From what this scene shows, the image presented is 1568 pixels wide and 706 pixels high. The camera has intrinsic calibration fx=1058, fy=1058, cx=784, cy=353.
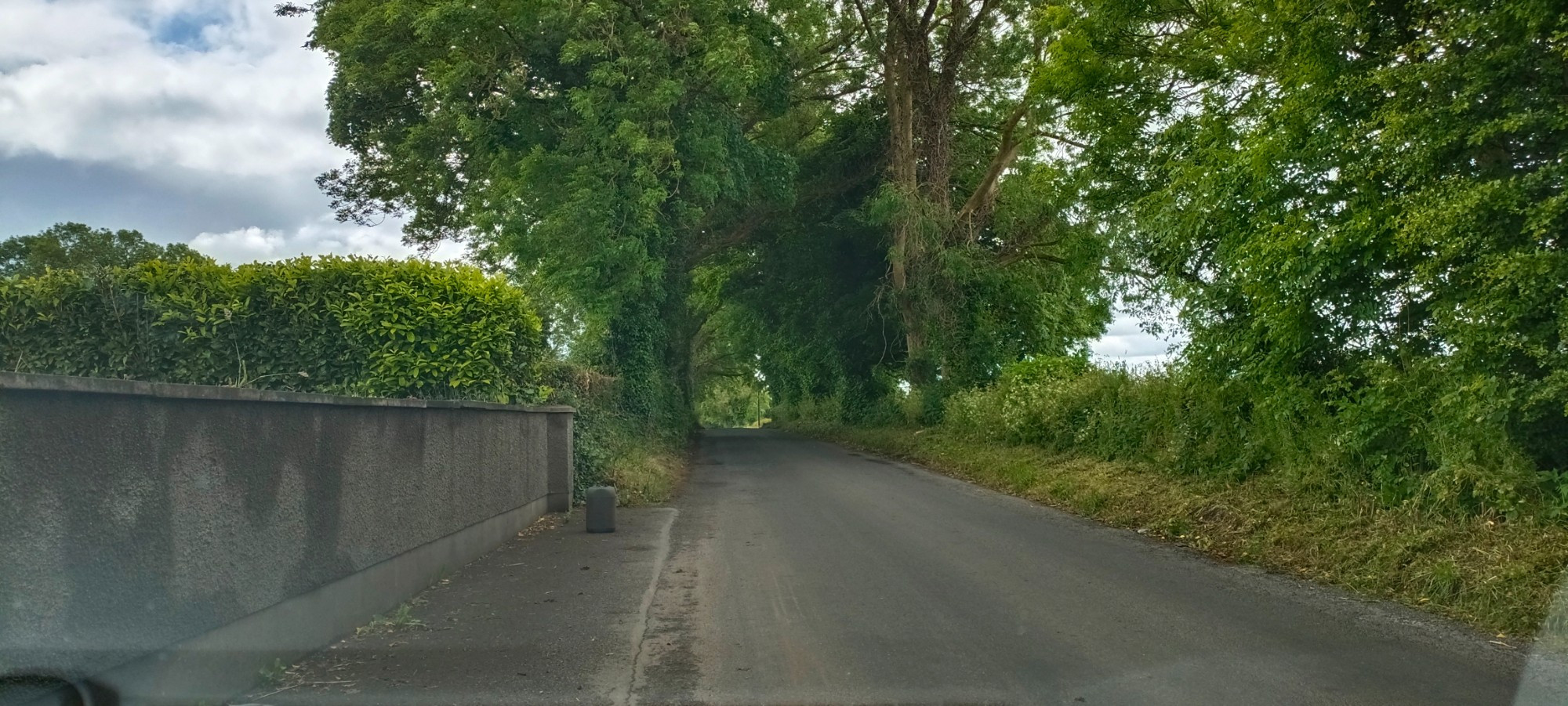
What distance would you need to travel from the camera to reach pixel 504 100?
829 inches

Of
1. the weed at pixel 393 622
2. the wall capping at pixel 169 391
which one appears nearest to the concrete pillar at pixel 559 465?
the wall capping at pixel 169 391

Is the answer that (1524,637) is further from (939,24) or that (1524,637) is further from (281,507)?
(939,24)

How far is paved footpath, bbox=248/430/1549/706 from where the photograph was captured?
571 cm

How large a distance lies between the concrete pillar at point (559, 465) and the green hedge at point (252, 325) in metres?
3.47

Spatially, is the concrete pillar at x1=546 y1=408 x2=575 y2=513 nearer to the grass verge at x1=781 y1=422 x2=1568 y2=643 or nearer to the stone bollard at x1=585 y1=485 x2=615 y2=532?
the stone bollard at x1=585 y1=485 x2=615 y2=532

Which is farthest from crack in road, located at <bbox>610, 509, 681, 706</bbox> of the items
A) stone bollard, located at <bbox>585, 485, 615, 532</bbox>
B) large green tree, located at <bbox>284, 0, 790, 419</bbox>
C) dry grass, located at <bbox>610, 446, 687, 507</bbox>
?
large green tree, located at <bbox>284, 0, 790, 419</bbox>

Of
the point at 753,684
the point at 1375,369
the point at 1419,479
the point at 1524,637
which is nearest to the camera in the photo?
the point at 753,684

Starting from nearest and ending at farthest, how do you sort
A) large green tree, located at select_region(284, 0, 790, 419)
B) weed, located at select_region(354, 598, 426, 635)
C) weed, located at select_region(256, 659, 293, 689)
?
1. weed, located at select_region(256, 659, 293, 689)
2. weed, located at select_region(354, 598, 426, 635)
3. large green tree, located at select_region(284, 0, 790, 419)

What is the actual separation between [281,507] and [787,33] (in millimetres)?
21886

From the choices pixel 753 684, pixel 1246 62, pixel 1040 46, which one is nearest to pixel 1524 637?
pixel 753 684

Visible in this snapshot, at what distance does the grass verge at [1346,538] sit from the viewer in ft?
23.7

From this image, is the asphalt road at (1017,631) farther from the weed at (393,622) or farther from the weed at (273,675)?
the weed at (273,675)

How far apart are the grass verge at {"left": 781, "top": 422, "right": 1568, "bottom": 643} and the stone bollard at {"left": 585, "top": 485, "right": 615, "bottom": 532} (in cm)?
598

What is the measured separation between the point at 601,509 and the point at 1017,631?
6.38 m
